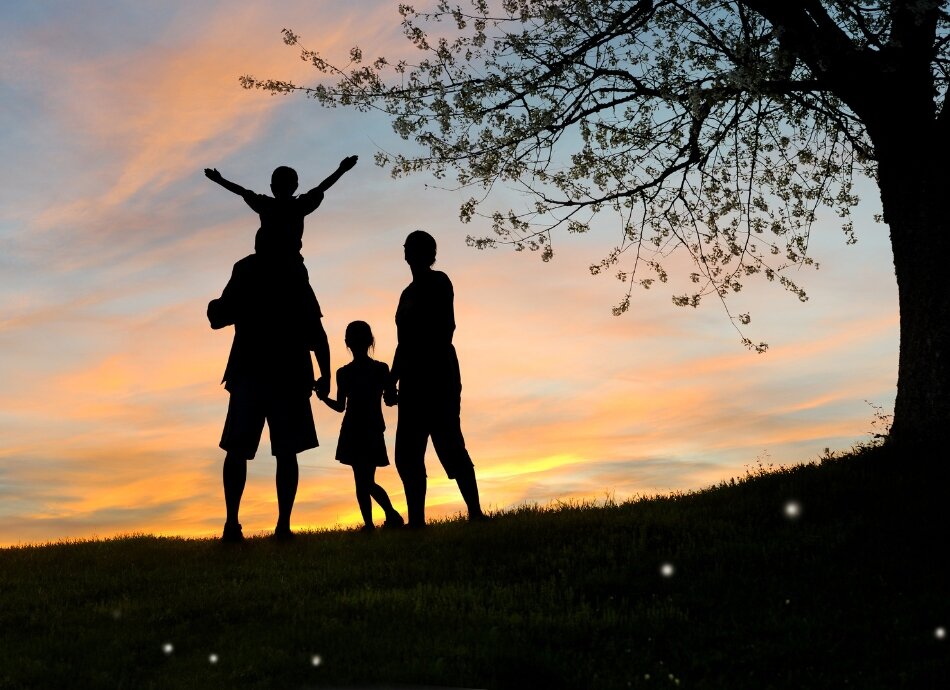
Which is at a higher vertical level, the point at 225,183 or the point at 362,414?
the point at 225,183

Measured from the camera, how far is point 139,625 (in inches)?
380

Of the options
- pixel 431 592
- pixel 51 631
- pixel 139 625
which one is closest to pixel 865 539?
pixel 431 592

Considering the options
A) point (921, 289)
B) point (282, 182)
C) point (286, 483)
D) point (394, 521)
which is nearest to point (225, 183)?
point (282, 182)

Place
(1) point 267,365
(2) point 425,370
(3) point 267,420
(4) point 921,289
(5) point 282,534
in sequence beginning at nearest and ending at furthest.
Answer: (1) point 267,365, (3) point 267,420, (2) point 425,370, (5) point 282,534, (4) point 921,289

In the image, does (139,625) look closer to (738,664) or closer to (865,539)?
(738,664)

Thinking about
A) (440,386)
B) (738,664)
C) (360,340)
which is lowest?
(738,664)

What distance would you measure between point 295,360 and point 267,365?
333 millimetres

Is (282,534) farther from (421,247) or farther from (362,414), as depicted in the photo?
(421,247)

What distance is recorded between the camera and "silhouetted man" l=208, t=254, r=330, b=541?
1166cm

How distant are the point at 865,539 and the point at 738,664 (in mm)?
3743

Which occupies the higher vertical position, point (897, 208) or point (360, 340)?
point (897, 208)

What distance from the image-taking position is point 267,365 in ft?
38.3

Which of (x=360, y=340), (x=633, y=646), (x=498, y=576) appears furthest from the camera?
(x=360, y=340)

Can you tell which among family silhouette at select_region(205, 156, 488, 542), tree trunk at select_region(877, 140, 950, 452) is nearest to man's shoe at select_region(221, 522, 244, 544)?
family silhouette at select_region(205, 156, 488, 542)
